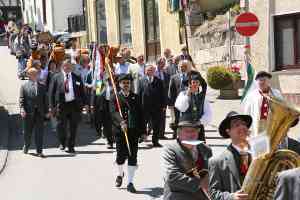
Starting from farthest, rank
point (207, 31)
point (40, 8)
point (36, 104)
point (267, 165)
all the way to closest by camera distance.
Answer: point (40, 8) → point (207, 31) → point (36, 104) → point (267, 165)

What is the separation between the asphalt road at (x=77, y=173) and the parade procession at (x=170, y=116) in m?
0.02

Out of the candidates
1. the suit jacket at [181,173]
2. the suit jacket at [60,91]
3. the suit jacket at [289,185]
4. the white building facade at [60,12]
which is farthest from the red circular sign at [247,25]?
the white building facade at [60,12]

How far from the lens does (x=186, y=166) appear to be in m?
5.84

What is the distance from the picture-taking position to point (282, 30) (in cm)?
1947

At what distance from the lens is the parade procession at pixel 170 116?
15.7 feet

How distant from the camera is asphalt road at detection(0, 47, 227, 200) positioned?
32.9 feet

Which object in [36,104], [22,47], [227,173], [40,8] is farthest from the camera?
[40,8]

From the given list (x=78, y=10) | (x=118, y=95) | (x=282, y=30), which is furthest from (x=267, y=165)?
(x=78, y=10)

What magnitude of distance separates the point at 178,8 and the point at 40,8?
2785cm

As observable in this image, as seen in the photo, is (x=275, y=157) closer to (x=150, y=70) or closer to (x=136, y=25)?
(x=150, y=70)

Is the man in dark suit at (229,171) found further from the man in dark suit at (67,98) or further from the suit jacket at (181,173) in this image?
the man in dark suit at (67,98)

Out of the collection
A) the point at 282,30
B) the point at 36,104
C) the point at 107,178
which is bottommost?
the point at 107,178

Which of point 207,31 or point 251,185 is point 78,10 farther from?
point 251,185

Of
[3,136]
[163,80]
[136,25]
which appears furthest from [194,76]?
[136,25]
